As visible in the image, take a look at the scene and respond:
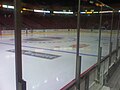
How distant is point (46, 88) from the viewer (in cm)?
142

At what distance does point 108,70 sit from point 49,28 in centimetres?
770

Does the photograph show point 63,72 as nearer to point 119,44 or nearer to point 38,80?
point 38,80

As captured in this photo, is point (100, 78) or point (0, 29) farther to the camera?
point (0, 29)

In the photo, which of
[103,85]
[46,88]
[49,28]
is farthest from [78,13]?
[49,28]

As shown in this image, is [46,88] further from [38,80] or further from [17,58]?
[17,58]

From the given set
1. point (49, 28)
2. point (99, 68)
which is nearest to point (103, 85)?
point (99, 68)

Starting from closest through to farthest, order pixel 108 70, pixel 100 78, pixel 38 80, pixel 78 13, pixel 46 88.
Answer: pixel 78 13 < pixel 46 88 < pixel 38 80 < pixel 100 78 < pixel 108 70

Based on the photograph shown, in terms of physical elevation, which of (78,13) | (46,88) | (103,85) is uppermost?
(78,13)

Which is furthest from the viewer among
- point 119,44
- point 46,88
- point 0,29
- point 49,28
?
point 49,28

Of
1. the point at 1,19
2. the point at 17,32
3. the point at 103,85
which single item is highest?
the point at 1,19

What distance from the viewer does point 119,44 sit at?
3402 millimetres

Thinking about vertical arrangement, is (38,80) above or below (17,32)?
below

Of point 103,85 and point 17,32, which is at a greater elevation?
point 17,32

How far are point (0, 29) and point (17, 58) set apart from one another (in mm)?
7539
